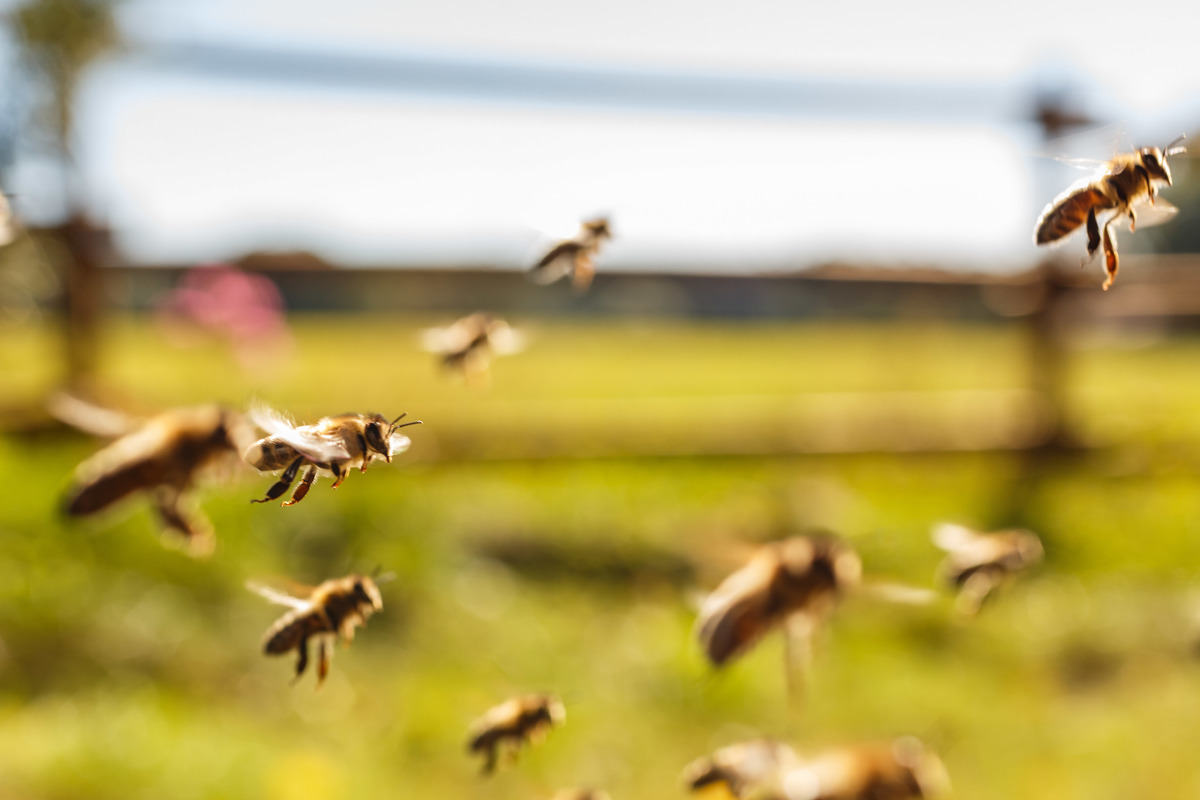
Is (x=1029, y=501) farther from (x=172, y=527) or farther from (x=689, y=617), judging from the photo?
(x=172, y=527)

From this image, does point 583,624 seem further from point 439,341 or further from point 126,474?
point 126,474

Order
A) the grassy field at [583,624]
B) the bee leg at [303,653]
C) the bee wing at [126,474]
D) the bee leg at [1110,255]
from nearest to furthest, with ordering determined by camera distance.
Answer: the bee leg at [1110,255] < the bee leg at [303,653] < the bee wing at [126,474] < the grassy field at [583,624]

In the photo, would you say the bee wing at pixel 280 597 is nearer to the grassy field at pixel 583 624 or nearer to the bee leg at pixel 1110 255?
the grassy field at pixel 583 624

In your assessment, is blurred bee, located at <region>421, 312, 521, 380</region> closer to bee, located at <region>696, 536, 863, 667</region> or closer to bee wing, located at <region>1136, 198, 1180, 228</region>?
bee, located at <region>696, 536, 863, 667</region>

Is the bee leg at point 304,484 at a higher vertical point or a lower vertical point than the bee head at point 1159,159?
lower

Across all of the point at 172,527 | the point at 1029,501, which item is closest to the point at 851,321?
the point at 1029,501

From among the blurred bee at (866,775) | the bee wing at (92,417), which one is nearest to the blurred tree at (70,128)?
the bee wing at (92,417)

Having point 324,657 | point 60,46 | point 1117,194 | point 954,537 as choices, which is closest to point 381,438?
point 324,657
